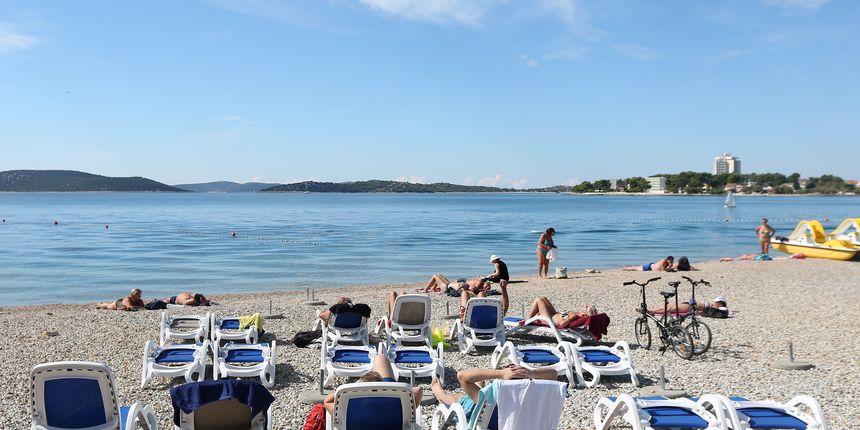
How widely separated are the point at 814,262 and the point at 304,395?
71.9ft

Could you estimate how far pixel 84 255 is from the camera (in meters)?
32.9

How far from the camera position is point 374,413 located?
5.05 m

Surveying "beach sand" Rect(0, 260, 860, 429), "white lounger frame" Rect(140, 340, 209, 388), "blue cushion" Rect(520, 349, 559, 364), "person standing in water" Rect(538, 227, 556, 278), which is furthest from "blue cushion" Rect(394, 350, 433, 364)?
"person standing in water" Rect(538, 227, 556, 278)

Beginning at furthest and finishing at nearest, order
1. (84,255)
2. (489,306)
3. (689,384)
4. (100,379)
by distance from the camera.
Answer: (84,255) → (489,306) → (689,384) → (100,379)

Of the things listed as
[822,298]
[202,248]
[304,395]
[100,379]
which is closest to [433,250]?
[202,248]

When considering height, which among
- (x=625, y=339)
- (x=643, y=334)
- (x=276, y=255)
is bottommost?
(x=276, y=255)

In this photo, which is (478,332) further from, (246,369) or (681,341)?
(246,369)

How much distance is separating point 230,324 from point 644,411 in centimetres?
659

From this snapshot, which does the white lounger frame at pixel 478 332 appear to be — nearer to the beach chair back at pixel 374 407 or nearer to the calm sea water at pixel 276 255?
the beach chair back at pixel 374 407

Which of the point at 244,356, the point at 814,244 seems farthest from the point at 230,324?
the point at 814,244

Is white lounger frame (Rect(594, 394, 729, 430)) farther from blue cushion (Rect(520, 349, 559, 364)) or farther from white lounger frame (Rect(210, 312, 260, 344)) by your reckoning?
white lounger frame (Rect(210, 312, 260, 344))

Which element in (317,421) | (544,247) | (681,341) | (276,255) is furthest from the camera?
(276,255)

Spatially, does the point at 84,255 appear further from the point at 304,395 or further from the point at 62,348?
the point at 304,395

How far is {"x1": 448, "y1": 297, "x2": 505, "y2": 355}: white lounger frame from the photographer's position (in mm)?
9495
